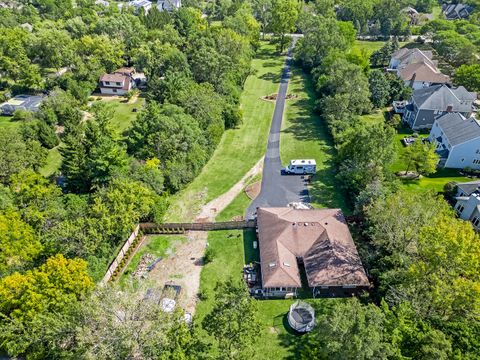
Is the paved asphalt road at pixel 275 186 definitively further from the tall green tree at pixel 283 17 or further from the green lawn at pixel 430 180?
the tall green tree at pixel 283 17

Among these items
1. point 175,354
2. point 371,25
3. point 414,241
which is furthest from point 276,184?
point 371,25

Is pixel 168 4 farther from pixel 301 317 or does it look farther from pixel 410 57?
pixel 301 317

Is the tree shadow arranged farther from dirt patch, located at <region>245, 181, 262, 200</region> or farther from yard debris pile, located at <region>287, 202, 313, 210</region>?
yard debris pile, located at <region>287, 202, 313, 210</region>

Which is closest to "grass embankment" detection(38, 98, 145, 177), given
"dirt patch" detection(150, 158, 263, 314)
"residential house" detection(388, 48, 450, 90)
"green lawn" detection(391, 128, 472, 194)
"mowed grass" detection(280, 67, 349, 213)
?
"dirt patch" detection(150, 158, 263, 314)

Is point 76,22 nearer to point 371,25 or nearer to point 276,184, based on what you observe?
point 276,184

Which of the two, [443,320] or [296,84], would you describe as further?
[296,84]

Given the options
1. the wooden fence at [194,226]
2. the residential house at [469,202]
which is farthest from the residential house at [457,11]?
the wooden fence at [194,226]
